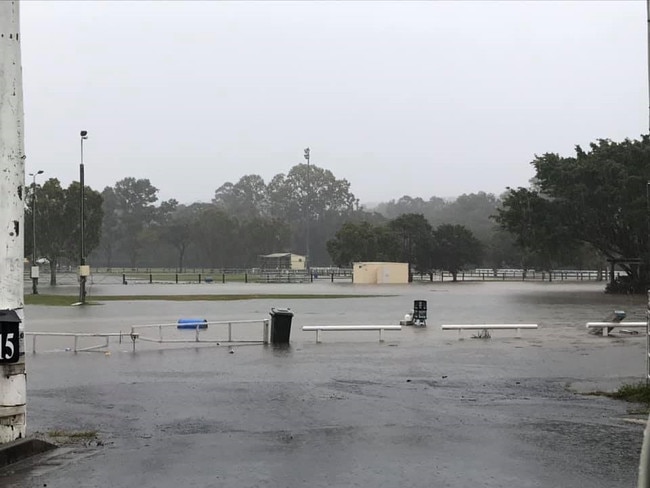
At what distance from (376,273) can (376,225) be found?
24475 mm

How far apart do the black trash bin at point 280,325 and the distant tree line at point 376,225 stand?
33.2m

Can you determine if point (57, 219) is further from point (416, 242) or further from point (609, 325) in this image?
point (609, 325)

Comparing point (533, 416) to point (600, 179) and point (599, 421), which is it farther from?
point (600, 179)

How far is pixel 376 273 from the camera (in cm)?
6412

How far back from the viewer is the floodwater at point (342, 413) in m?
6.48

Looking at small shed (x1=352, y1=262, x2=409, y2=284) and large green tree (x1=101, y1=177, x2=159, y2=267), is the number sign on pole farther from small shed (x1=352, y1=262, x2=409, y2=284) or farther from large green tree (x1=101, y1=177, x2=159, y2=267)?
large green tree (x1=101, y1=177, x2=159, y2=267)

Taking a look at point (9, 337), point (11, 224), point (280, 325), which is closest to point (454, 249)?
point (280, 325)

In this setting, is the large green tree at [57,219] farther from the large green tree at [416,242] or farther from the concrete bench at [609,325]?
the concrete bench at [609,325]

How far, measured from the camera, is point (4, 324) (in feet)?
23.0

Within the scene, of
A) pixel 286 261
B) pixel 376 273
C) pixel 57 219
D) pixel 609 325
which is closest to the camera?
pixel 609 325

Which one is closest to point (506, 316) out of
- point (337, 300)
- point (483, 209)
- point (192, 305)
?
point (337, 300)

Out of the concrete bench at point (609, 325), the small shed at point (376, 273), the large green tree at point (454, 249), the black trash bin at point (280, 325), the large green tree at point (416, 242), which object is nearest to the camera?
the black trash bin at point (280, 325)

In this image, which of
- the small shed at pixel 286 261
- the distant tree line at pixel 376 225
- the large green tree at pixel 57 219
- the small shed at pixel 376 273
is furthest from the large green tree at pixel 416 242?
the large green tree at pixel 57 219

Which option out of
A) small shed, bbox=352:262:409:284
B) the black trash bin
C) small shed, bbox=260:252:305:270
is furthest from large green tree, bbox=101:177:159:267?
the black trash bin
